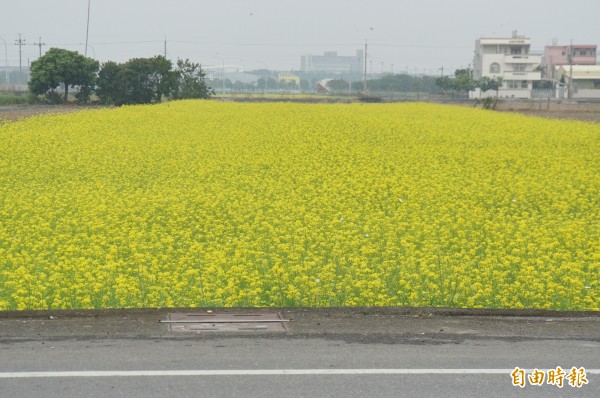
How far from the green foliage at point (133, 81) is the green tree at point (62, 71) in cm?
129

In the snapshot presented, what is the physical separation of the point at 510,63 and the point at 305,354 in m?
141

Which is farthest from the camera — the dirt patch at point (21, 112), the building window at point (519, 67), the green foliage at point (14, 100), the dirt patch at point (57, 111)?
the building window at point (519, 67)

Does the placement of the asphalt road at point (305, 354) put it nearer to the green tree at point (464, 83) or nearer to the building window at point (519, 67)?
the green tree at point (464, 83)

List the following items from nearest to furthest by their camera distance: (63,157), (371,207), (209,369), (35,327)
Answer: (209,369), (35,327), (371,207), (63,157)

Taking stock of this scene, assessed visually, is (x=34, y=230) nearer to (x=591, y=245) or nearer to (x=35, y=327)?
(x=35, y=327)

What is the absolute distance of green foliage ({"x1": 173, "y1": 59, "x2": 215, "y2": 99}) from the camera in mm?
91688

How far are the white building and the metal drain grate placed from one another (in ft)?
431

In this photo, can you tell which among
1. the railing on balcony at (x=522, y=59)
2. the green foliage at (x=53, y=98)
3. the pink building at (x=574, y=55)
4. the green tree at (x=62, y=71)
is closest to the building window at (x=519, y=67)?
the railing on balcony at (x=522, y=59)

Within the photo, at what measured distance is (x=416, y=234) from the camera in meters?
17.0

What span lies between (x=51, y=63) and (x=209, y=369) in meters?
79.3

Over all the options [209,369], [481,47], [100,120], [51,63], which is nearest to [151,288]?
[209,369]

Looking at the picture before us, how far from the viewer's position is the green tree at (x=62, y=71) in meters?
81.8

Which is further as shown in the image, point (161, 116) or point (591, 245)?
point (161, 116)

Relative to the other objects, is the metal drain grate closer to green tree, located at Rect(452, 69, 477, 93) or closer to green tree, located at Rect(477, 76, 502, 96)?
green tree, located at Rect(477, 76, 502, 96)
